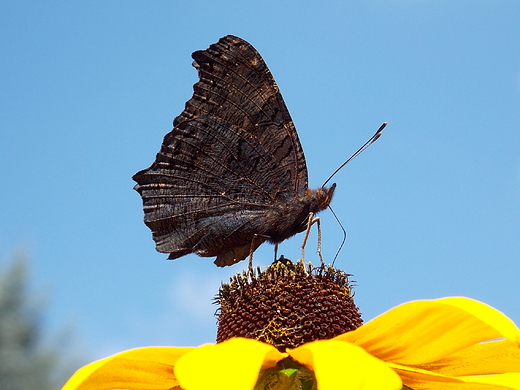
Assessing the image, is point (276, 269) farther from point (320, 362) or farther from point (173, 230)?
point (320, 362)

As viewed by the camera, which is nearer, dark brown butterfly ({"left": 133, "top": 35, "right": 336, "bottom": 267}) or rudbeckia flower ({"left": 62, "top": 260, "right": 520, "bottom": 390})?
rudbeckia flower ({"left": 62, "top": 260, "right": 520, "bottom": 390})

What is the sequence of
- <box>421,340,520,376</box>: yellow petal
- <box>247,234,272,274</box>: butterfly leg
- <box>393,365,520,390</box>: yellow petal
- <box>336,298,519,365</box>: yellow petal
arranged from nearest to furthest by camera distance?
1. <box>336,298,519,365</box>: yellow petal
2. <box>393,365,520,390</box>: yellow petal
3. <box>421,340,520,376</box>: yellow petal
4. <box>247,234,272,274</box>: butterfly leg

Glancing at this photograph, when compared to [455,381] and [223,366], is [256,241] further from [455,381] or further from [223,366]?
[223,366]

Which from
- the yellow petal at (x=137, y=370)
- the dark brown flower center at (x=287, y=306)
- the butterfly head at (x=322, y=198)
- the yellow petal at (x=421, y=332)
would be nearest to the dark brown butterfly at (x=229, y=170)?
the butterfly head at (x=322, y=198)

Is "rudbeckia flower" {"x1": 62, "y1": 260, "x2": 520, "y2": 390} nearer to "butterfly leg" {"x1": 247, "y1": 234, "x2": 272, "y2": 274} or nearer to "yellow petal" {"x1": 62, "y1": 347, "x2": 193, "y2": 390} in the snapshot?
"yellow petal" {"x1": 62, "y1": 347, "x2": 193, "y2": 390}

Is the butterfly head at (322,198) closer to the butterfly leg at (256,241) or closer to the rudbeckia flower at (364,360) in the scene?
the butterfly leg at (256,241)

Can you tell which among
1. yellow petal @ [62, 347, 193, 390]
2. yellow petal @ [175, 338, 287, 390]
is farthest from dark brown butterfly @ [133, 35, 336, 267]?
yellow petal @ [175, 338, 287, 390]

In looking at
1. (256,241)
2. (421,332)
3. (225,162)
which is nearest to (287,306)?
(256,241)
